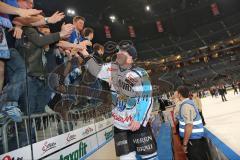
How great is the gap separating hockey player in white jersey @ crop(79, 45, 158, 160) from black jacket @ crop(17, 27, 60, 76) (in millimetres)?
877

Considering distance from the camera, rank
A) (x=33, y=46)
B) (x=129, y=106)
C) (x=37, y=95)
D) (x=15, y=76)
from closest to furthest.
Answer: (x=129, y=106), (x=15, y=76), (x=33, y=46), (x=37, y=95)

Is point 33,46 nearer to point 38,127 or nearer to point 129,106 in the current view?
point 38,127

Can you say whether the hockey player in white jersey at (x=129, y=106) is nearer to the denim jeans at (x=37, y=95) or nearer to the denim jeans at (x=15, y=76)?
the denim jeans at (x=15, y=76)

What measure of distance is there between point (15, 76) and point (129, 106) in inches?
59.1

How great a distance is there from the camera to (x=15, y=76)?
11.2 ft

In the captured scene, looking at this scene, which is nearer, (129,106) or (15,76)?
(129,106)

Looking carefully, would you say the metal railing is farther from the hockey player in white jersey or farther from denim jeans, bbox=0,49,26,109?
the hockey player in white jersey

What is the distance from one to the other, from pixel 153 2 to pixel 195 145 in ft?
76.0

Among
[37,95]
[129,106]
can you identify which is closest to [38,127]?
[37,95]

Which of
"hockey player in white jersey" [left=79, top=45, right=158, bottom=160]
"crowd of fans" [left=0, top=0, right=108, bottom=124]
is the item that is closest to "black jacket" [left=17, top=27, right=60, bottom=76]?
"crowd of fans" [left=0, top=0, right=108, bottom=124]

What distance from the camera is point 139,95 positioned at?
3055mm

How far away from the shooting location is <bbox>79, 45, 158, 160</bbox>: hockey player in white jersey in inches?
116

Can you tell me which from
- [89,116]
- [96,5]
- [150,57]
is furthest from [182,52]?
[89,116]

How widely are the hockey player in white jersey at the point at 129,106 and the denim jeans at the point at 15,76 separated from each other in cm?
90
